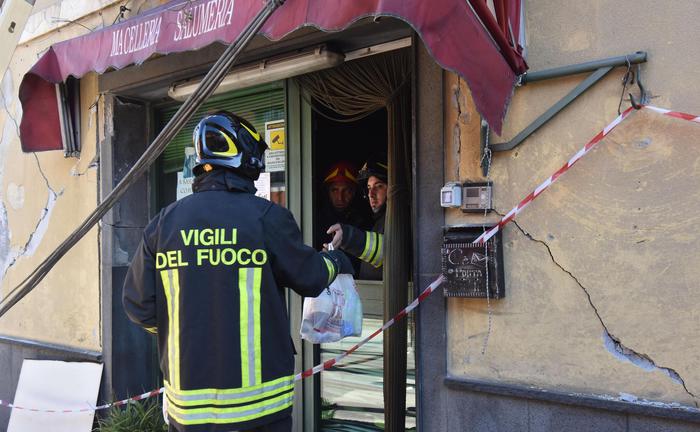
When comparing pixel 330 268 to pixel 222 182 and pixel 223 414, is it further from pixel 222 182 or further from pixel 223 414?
pixel 223 414

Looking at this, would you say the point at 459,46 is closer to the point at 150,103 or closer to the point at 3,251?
the point at 150,103

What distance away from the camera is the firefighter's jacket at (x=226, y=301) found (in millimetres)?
2562

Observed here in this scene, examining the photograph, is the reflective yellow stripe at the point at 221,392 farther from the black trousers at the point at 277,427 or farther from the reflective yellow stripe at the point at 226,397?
the black trousers at the point at 277,427

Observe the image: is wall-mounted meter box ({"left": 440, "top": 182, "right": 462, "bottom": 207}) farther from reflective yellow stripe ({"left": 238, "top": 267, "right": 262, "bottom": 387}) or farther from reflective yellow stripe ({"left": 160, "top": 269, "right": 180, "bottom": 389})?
reflective yellow stripe ({"left": 160, "top": 269, "right": 180, "bottom": 389})

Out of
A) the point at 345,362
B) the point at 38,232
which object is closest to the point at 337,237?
the point at 345,362

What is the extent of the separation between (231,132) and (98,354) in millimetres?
3306

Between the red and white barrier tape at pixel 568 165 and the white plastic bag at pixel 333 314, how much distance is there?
2.62 feet

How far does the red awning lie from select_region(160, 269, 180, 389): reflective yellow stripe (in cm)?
A: 131

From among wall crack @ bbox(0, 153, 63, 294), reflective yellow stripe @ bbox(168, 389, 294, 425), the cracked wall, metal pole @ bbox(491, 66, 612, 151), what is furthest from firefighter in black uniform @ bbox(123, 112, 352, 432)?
wall crack @ bbox(0, 153, 63, 294)

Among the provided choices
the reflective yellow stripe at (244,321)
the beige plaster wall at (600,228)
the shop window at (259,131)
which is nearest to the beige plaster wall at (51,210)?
the shop window at (259,131)

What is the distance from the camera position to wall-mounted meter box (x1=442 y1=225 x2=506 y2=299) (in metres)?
3.02

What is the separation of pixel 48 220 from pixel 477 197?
436 centimetres

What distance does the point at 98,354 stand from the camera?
518 centimetres

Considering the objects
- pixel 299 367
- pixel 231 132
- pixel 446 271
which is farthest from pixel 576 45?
pixel 299 367
